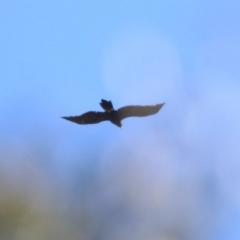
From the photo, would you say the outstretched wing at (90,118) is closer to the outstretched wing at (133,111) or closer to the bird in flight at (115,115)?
the bird in flight at (115,115)

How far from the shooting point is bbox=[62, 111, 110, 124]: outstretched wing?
13.0 m

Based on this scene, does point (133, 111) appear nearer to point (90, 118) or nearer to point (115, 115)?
point (115, 115)

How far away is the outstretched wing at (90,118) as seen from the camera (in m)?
13.0

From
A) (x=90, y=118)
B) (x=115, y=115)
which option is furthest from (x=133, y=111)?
(x=90, y=118)

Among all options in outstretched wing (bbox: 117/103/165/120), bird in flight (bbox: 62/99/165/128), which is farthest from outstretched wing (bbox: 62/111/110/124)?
outstretched wing (bbox: 117/103/165/120)

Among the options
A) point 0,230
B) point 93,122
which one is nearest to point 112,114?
point 93,122

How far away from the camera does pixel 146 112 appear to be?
1283cm

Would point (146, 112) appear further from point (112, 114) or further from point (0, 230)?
point (0, 230)

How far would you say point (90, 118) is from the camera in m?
13.0

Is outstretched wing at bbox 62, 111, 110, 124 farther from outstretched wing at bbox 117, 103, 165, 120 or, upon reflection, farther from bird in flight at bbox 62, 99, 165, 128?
outstretched wing at bbox 117, 103, 165, 120

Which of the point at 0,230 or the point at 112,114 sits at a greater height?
the point at 112,114

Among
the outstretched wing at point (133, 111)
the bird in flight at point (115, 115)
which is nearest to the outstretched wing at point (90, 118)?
the bird in flight at point (115, 115)

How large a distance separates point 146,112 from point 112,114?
0.69 meters

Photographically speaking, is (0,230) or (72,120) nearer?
(72,120)
